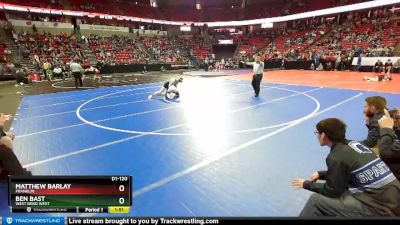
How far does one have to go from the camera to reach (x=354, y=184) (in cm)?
270

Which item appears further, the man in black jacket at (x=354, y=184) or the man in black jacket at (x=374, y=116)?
the man in black jacket at (x=374, y=116)

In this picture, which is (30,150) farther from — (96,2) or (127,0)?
(127,0)

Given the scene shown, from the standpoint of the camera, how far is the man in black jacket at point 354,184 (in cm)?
256

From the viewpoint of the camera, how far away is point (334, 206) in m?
2.70

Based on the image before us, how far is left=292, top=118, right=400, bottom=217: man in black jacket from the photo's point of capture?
8.39 ft
